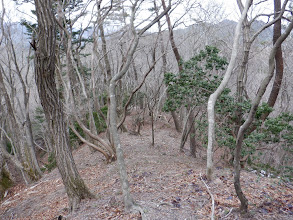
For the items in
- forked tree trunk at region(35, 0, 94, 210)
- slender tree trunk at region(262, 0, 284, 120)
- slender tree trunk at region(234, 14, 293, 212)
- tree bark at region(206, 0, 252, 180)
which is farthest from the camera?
slender tree trunk at region(262, 0, 284, 120)

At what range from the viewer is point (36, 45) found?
3830 mm

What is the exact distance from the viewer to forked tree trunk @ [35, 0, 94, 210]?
12.4ft

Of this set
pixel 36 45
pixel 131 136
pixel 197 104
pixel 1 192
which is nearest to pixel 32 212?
pixel 36 45

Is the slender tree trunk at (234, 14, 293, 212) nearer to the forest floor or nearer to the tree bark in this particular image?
the forest floor

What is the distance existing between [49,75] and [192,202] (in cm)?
334

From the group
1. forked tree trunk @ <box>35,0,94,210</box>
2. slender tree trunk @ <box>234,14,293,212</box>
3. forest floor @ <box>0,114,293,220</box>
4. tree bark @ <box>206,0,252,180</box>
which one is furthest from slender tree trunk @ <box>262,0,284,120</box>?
forked tree trunk @ <box>35,0,94,210</box>

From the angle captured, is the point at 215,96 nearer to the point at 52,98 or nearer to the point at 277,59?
the point at 52,98

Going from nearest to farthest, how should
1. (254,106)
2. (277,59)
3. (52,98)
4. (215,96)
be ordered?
(254,106)
(52,98)
(215,96)
(277,59)

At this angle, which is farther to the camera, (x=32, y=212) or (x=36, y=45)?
(x=32, y=212)

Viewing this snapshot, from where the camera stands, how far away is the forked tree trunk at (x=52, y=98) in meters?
3.77

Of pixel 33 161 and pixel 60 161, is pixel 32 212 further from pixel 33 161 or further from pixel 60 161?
pixel 33 161

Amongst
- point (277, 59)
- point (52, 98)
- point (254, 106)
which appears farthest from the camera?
point (277, 59)

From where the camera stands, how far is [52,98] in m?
4.15

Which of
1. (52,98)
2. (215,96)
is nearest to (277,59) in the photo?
(215,96)
